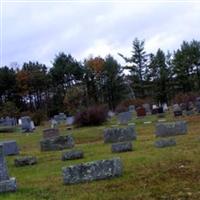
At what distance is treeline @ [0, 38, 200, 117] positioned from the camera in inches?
2928

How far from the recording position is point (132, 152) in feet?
52.2

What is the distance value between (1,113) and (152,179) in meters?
55.4

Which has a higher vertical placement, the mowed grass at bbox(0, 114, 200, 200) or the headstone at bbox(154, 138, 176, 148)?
the headstone at bbox(154, 138, 176, 148)

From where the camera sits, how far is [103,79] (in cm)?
8662

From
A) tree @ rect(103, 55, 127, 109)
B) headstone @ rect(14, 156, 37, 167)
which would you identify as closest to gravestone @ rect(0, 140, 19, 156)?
headstone @ rect(14, 156, 37, 167)

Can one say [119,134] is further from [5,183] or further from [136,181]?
[136,181]

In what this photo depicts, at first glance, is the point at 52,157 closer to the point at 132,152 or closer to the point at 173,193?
the point at 132,152

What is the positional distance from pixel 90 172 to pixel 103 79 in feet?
249

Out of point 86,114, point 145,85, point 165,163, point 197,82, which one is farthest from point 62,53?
point 165,163

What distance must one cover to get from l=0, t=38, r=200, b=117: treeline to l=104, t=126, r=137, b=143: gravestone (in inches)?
1730

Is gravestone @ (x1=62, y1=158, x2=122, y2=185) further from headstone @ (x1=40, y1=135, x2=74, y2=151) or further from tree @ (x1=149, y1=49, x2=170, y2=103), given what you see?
tree @ (x1=149, y1=49, x2=170, y2=103)

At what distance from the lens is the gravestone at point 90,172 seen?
1099 cm

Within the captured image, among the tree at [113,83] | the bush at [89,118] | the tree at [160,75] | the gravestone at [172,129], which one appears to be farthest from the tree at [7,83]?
the gravestone at [172,129]

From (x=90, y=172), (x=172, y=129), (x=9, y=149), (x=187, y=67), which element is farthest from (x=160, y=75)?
(x=90, y=172)
